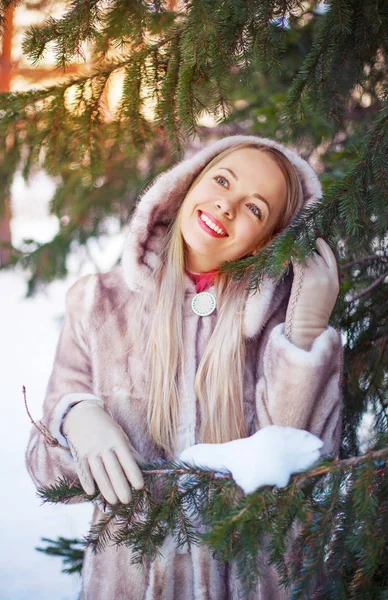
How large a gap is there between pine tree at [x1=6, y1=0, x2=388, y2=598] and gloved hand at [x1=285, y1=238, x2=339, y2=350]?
102 millimetres

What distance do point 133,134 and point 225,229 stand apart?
62 centimetres

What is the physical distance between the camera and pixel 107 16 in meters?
1.79

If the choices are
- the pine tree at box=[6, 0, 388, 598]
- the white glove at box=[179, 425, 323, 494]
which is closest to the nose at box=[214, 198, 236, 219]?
the pine tree at box=[6, 0, 388, 598]

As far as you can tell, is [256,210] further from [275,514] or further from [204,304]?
[275,514]

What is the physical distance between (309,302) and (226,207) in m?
0.31

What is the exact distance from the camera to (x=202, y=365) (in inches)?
69.8

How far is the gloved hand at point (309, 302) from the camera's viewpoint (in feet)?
5.55

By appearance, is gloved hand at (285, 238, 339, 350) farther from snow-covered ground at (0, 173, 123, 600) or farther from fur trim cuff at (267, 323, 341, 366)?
snow-covered ground at (0, 173, 123, 600)

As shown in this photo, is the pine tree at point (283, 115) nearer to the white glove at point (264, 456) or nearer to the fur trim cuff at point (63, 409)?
the white glove at point (264, 456)

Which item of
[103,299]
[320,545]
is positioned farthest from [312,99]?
[320,545]

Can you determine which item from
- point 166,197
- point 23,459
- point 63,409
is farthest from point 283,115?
point 23,459

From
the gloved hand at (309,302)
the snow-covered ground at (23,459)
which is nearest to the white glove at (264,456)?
the gloved hand at (309,302)

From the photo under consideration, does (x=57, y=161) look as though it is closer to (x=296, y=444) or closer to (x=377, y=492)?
(x=296, y=444)

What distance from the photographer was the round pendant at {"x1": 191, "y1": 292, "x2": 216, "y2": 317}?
1807mm
